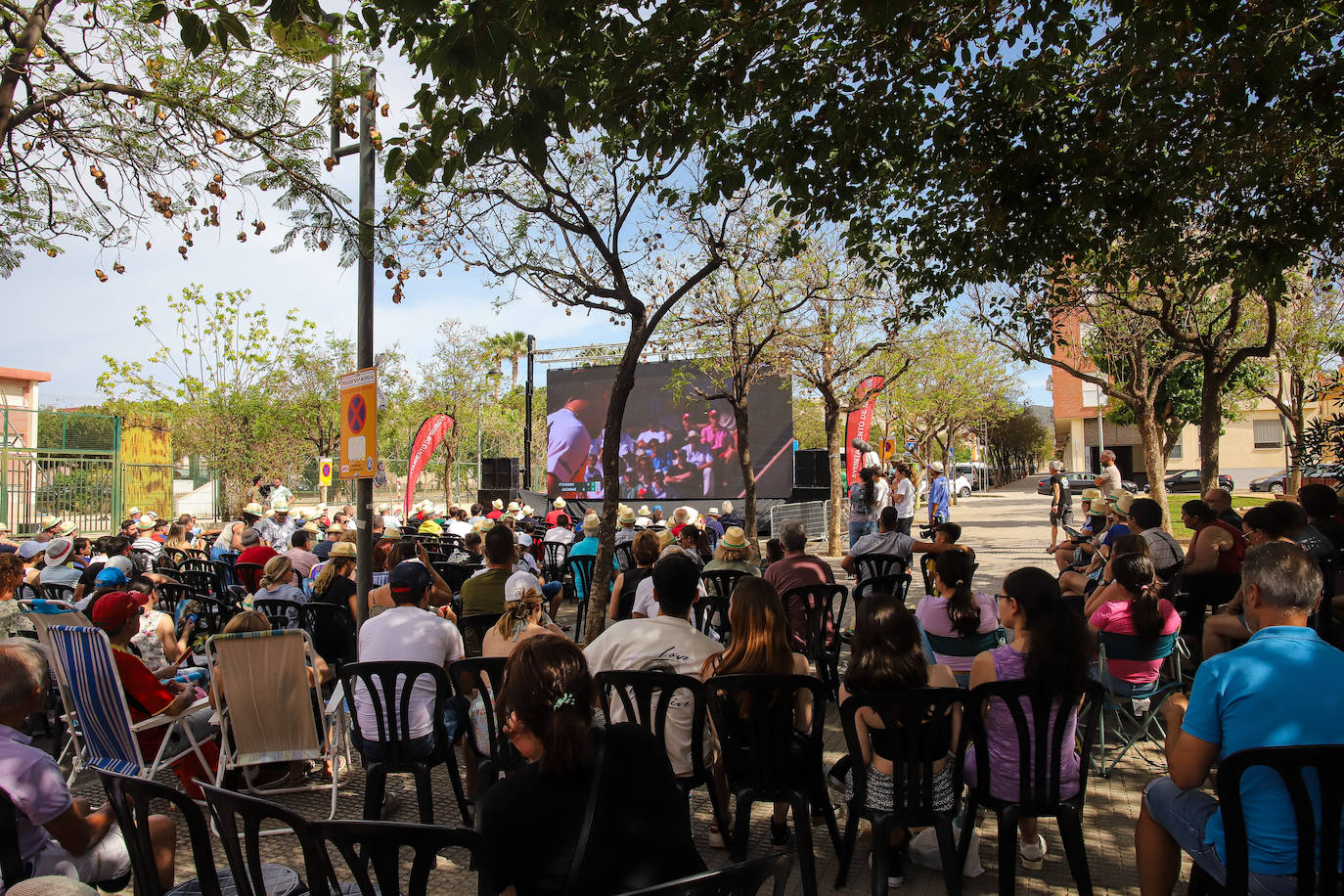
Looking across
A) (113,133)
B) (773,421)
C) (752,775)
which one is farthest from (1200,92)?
(773,421)

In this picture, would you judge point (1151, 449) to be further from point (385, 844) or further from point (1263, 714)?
point (385, 844)

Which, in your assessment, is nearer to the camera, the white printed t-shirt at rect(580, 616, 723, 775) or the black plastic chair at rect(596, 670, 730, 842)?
the black plastic chair at rect(596, 670, 730, 842)

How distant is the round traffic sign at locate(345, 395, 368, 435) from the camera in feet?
17.4

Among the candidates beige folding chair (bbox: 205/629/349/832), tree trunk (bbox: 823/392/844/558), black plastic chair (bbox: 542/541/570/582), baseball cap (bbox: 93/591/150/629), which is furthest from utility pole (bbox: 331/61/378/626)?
tree trunk (bbox: 823/392/844/558)

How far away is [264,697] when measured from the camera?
405cm

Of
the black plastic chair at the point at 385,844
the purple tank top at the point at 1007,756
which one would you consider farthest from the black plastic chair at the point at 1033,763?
the black plastic chair at the point at 385,844

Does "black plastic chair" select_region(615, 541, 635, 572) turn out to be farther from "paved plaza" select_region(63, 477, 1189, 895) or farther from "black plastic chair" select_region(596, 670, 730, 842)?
"black plastic chair" select_region(596, 670, 730, 842)

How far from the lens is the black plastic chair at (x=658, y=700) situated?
3236 millimetres

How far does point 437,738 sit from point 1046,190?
20.2ft

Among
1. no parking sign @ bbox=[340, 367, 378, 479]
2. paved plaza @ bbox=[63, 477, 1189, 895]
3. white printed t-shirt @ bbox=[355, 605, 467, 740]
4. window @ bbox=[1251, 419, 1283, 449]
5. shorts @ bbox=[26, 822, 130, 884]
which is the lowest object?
paved plaza @ bbox=[63, 477, 1189, 895]

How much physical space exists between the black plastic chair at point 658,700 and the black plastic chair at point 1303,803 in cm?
169

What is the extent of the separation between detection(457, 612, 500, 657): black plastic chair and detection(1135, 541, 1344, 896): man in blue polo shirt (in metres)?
3.68

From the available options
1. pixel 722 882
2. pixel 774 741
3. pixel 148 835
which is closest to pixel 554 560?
pixel 774 741

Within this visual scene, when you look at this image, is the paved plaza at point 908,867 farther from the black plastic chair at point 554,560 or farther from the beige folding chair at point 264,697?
the black plastic chair at point 554,560
